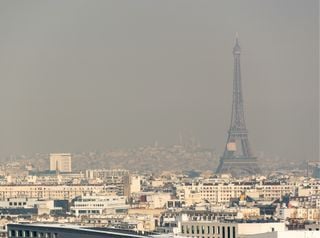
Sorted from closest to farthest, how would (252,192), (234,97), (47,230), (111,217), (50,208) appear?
(47,230) → (111,217) → (50,208) → (252,192) → (234,97)

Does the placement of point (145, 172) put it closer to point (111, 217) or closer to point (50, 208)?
point (50, 208)

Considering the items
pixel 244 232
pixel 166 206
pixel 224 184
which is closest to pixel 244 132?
pixel 224 184

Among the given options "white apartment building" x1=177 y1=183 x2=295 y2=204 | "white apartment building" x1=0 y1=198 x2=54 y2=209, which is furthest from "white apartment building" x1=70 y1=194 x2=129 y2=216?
"white apartment building" x1=177 y1=183 x2=295 y2=204

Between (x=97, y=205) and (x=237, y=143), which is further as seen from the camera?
(x=237, y=143)

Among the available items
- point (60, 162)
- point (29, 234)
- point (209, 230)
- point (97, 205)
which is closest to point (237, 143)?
point (60, 162)

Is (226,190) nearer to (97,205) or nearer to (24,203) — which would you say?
(97,205)

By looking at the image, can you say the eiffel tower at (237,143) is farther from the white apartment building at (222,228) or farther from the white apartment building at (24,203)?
the white apartment building at (222,228)
